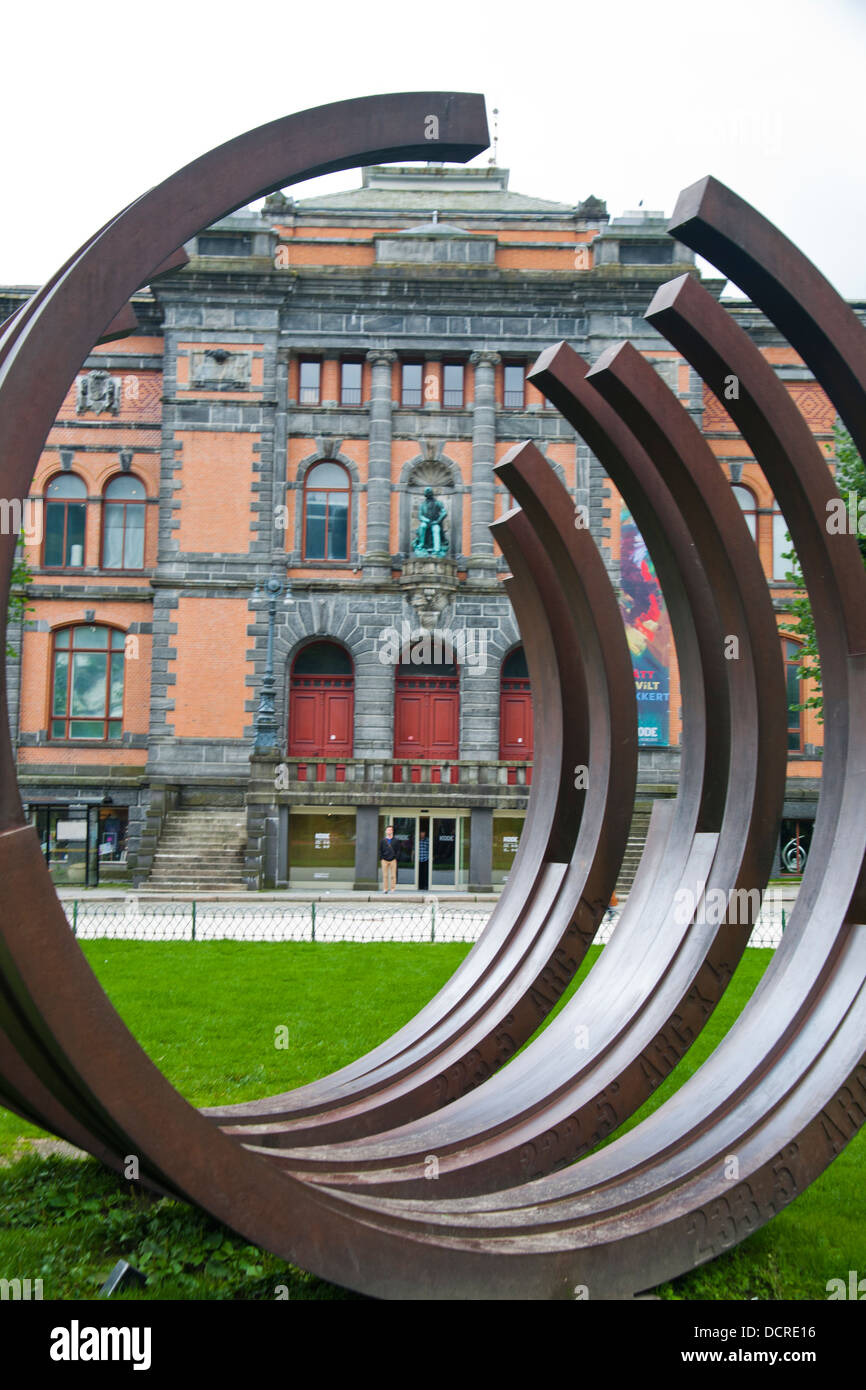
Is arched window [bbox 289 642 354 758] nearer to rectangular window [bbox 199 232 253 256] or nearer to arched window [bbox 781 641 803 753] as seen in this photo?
rectangular window [bbox 199 232 253 256]

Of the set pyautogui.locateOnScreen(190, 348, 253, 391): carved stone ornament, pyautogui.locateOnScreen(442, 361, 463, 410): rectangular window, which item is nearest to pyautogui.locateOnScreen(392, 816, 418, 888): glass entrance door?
pyautogui.locateOnScreen(442, 361, 463, 410): rectangular window

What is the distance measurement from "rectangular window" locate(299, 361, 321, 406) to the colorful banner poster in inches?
373

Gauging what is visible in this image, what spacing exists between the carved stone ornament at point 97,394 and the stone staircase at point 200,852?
39.4 feet

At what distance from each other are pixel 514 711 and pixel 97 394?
49.2 ft

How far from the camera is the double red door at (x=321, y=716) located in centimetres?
3216

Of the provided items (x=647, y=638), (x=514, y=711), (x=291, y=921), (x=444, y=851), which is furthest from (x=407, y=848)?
(x=291, y=921)

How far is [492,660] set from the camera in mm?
31922

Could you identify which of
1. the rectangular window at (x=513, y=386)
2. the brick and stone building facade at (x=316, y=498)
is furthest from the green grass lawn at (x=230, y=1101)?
the rectangular window at (x=513, y=386)

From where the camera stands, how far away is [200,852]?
28844 millimetres

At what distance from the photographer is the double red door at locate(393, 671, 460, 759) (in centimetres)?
3231

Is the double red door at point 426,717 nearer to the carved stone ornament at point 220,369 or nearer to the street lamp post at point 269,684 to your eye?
the street lamp post at point 269,684
